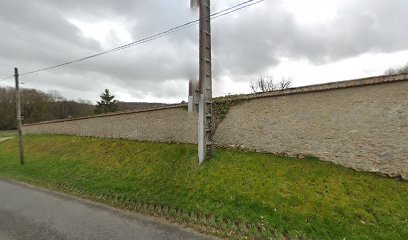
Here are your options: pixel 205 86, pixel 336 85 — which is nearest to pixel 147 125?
pixel 205 86

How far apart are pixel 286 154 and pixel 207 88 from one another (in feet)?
12.1

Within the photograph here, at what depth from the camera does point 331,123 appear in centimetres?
723

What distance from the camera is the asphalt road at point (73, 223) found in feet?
15.8

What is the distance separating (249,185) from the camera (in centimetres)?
657

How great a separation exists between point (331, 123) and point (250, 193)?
133 inches

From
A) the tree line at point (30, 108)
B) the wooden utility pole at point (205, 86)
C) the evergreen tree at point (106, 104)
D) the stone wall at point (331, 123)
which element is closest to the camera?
the stone wall at point (331, 123)

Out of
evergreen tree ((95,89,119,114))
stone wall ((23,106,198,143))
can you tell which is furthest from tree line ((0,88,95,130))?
stone wall ((23,106,198,143))

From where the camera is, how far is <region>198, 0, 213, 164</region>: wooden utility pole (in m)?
8.54

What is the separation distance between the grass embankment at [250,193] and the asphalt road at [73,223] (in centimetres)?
45

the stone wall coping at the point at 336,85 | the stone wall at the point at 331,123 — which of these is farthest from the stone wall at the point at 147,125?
the stone wall coping at the point at 336,85

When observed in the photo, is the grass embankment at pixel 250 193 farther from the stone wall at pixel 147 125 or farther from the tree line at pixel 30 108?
the tree line at pixel 30 108

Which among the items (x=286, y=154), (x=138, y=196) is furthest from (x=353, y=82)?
(x=138, y=196)

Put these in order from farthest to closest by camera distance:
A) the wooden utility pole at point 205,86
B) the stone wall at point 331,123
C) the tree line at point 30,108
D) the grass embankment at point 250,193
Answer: the tree line at point 30,108, the wooden utility pole at point 205,86, the stone wall at point 331,123, the grass embankment at point 250,193

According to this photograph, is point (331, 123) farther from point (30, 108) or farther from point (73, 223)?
point (30, 108)
